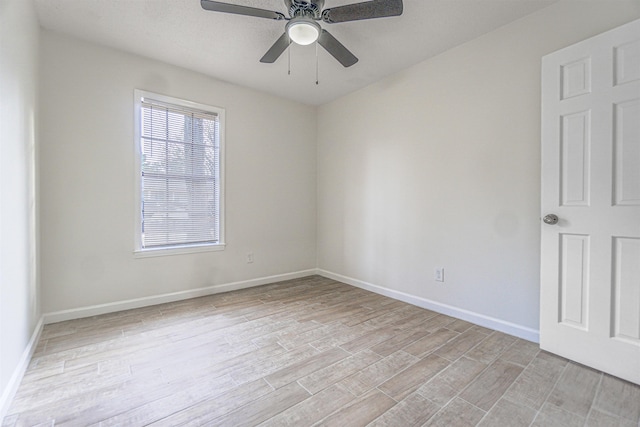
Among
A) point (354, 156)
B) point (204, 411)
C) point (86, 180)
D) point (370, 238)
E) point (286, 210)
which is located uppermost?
point (354, 156)

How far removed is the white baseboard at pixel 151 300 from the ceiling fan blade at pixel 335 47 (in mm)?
2846

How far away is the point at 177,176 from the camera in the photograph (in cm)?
326

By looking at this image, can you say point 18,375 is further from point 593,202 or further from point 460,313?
point 593,202

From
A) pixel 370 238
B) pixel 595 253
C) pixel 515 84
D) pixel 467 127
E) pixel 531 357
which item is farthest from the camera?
pixel 370 238

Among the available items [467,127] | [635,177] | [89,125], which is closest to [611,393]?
[635,177]

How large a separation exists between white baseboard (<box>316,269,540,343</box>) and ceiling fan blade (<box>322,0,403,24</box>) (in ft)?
8.36

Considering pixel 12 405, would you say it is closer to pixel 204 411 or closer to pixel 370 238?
pixel 204 411

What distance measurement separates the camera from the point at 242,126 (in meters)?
3.73

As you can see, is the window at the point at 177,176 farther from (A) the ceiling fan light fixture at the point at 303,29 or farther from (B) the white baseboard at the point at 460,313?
(B) the white baseboard at the point at 460,313

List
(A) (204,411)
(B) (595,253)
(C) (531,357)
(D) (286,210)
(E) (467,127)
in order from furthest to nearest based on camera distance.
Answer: (D) (286,210) → (E) (467,127) → (C) (531,357) → (B) (595,253) → (A) (204,411)

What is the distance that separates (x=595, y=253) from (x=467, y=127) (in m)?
1.41

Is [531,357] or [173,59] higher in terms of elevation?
[173,59]

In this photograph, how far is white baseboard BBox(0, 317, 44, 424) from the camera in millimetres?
1470

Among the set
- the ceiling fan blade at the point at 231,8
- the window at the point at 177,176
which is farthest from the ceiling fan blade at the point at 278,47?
the window at the point at 177,176
